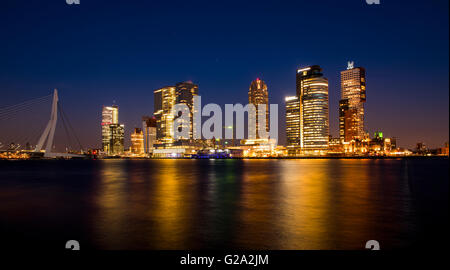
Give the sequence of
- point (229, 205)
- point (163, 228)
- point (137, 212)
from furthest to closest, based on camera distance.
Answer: point (229, 205), point (137, 212), point (163, 228)

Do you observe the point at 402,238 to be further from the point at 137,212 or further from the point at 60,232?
the point at 60,232

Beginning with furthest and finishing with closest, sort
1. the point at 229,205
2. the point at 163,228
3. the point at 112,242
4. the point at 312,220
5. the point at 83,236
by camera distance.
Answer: the point at 229,205 < the point at 312,220 < the point at 163,228 < the point at 83,236 < the point at 112,242

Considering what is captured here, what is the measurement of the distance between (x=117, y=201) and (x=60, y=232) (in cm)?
1080

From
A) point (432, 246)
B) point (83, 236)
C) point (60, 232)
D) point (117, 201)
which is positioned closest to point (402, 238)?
point (432, 246)

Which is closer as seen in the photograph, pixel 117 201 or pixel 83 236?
pixel 83 236

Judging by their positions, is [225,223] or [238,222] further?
[238,222]

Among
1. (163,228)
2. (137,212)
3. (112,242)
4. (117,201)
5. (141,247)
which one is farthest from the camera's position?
(117,201)

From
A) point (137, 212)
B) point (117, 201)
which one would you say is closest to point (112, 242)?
point (137, 212)

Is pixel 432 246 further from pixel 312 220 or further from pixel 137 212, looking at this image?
pixel 137 212

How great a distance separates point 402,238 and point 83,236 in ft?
53.4

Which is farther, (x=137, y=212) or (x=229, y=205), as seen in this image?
(x=229, y=205)

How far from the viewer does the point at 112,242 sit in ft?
44.9

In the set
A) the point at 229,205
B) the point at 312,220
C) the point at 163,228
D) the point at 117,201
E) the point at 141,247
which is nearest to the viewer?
the point at 141,247

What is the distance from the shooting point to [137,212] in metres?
20.9
